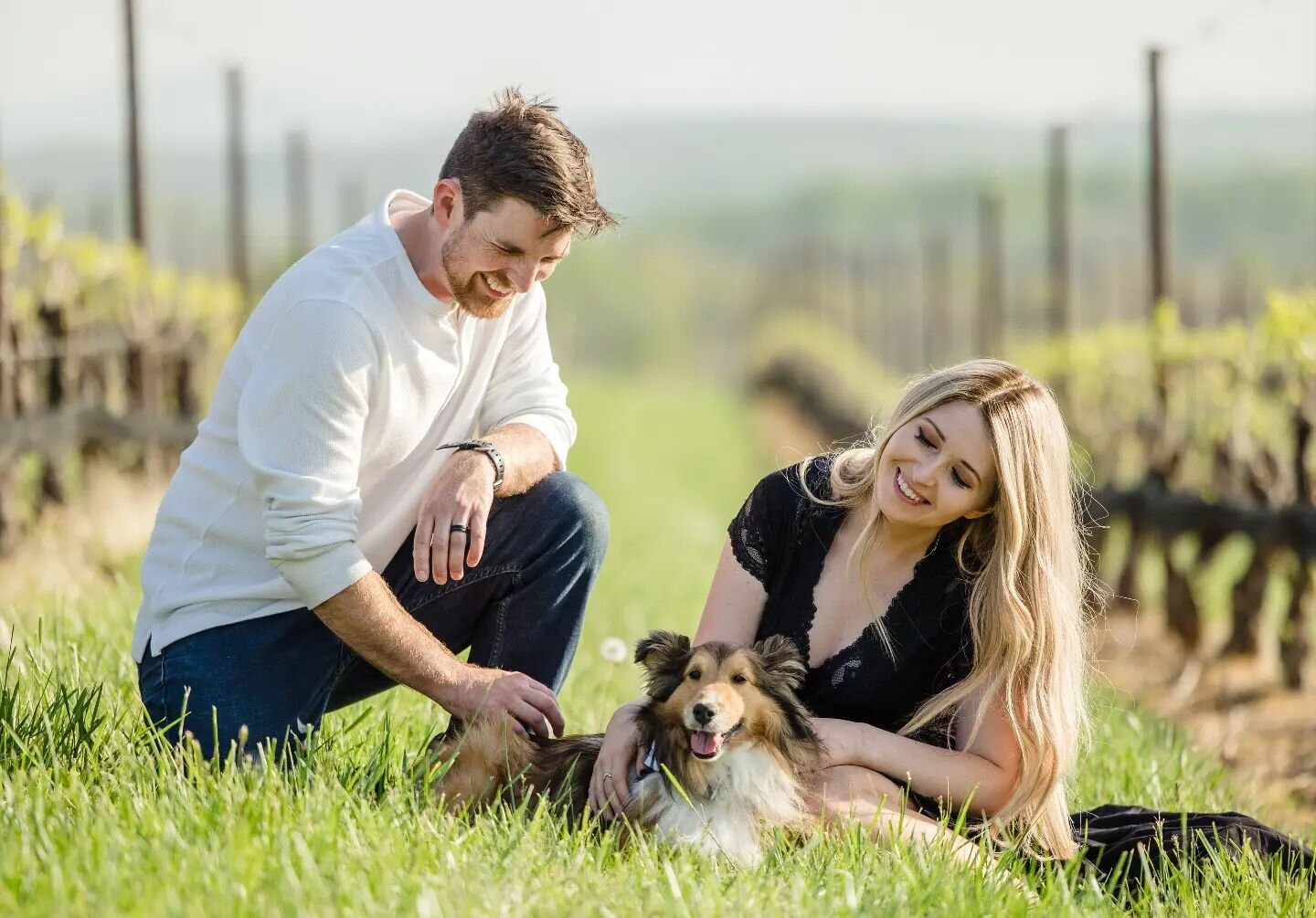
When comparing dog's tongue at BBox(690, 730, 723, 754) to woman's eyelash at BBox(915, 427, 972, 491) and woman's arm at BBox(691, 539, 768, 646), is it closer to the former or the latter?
woman's arm at BBox(691, 539, 768, 646)

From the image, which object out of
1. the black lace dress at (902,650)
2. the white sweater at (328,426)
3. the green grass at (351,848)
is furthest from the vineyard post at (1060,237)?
the white sweater at (328,426)

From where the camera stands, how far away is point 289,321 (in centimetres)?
394

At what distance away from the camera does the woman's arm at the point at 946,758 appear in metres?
4.14

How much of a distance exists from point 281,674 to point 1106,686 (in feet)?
17.9

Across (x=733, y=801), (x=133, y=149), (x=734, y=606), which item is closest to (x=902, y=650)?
(x=734, y=606)

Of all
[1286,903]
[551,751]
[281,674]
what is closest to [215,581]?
[281,674]

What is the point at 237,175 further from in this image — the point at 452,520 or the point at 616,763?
the point at 616,763

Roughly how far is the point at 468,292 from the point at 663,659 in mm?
1174

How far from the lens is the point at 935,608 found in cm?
441

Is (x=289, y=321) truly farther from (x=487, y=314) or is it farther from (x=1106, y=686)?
(x=1106, y=686)

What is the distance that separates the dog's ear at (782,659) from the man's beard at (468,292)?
123 centimetres

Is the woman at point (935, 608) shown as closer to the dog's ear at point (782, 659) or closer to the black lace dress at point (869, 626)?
the black lace dress at point (869, 626)

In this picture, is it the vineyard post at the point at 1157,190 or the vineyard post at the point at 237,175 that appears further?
the vineyard post at the point at 237,175

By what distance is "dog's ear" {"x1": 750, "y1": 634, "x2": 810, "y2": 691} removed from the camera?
3.96m
